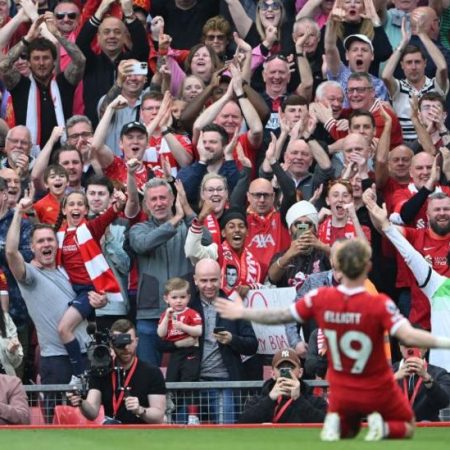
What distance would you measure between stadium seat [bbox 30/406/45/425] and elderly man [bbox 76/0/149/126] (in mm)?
5130

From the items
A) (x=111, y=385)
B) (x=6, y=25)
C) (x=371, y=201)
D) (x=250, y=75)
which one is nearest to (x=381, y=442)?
(x=111, y=385)

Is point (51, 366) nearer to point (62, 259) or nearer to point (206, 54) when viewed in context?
point (62, 259)

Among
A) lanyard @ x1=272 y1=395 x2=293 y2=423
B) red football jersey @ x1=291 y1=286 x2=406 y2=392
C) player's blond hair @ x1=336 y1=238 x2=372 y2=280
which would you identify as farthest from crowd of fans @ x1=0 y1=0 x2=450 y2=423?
player's blond hair @ x1=336 y1=238 x2=372 y2=280

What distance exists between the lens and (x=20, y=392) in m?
15.3

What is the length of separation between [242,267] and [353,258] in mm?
5663

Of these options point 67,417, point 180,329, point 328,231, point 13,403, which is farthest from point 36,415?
point 328,231

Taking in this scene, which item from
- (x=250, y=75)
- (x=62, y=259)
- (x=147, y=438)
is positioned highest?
(x=250, y=75)

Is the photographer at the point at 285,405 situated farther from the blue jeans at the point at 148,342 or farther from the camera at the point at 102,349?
the blue jeans at the point at 148,342

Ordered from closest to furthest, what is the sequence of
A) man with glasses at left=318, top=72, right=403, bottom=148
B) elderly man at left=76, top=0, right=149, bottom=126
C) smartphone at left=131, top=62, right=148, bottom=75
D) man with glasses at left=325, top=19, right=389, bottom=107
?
man with glasses at left=318, top=72, right=403, bottom=148
smartphone at left=131, top=62, right=148, bottom=75
man with glasses at left=325, top=19, right=389, bottom=107
elderly man at left=76, top=0, right=149, bottom=126

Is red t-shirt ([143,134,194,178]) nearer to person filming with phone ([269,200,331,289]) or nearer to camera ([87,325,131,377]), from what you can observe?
person filming with phone ([269,200,331,289])

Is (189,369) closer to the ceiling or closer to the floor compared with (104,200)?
closer to the floor

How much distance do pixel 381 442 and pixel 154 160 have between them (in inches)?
253

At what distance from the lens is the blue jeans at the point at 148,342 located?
16938mm

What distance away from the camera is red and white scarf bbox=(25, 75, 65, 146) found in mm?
19516
